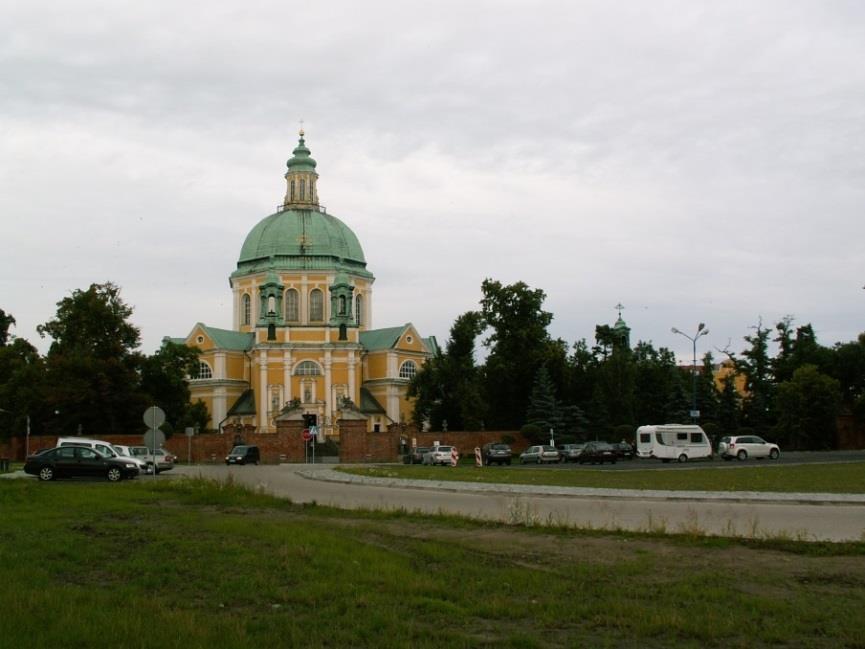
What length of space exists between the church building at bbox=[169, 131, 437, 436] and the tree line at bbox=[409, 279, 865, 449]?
15.4m

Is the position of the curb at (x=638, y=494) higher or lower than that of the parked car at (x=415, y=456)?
lower

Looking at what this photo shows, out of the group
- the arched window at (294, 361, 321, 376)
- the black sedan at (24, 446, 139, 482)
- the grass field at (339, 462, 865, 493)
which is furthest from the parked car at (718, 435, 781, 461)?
the arched window at (294, 361, 321, 376)

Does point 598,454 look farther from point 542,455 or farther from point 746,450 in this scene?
point 746,450

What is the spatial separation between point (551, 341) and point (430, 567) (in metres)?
61.8

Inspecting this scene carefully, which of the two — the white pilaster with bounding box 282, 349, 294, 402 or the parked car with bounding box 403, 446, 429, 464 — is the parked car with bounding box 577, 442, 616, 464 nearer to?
the parked car with bounding box 403, 446, 429, 464

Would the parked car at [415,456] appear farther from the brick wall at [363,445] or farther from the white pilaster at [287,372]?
the white pilaster at [287,372]

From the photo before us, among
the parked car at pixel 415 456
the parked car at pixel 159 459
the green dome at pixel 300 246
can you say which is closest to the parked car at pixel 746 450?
the parked car at pixel 415 456

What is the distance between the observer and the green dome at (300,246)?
93.5m

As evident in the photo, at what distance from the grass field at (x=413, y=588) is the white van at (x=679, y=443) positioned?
3764 cm

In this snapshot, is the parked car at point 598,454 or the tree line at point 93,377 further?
the tree line at point 93,377

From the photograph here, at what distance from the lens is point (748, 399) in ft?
247

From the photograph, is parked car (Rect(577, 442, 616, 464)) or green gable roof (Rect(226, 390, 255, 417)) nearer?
parked car (Rect(577, 442, 616, 464))

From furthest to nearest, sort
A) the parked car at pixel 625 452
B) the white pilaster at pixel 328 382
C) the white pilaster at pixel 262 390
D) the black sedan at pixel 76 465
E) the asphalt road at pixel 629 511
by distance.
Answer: the white pilaster at pixel 328 382, the white pilaster at pixel 262 390, the parked car at pixel 625 452, the black sedan at pixel 76 465, the asphalt road at pixel 629 511

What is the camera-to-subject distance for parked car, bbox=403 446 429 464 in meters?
56.1
